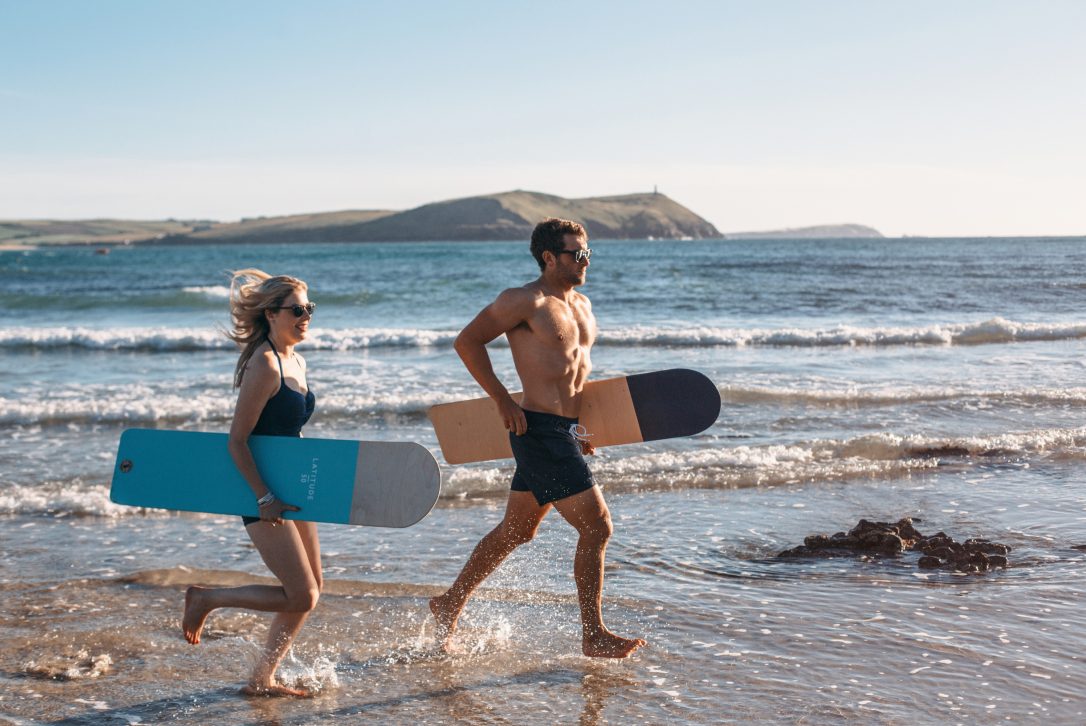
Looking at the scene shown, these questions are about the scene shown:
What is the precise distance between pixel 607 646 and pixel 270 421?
5.64 ft

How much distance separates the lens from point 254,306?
3928 millimetres

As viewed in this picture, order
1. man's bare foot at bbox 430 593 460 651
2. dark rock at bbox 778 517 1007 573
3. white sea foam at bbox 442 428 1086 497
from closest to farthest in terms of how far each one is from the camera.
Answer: man's bare foot at bbox 430 593 460 651 → dark rock at bbox 778 517 1007 573 → white sea foam at bbox 442 428 1086 497

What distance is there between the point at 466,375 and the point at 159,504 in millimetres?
9713

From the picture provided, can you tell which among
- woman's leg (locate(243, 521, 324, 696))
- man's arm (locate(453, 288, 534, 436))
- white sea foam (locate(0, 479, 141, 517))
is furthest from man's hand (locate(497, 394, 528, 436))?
white sea foam (locate(0, 479, 141, 517))

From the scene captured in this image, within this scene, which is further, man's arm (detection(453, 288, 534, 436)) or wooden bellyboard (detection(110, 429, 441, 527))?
man's arm (detection(453, 288, 534, 436))

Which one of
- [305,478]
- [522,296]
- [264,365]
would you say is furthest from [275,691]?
[522,296]

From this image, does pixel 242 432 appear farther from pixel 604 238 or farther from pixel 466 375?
pixel 604 238

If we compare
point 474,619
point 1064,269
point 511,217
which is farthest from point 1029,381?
point 511,217

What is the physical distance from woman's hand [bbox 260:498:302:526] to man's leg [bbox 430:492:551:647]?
95 cm

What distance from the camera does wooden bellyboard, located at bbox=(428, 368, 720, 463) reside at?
4.73 m

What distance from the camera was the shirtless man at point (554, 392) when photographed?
4.21 metres

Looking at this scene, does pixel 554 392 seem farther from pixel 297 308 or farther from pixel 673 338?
pixel 673 338

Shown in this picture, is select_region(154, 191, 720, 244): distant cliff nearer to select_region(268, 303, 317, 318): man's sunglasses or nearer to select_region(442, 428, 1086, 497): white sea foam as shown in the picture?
select_region(442, 428, 1086, 497): white sea foam

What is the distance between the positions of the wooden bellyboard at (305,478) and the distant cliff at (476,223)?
406 ft
